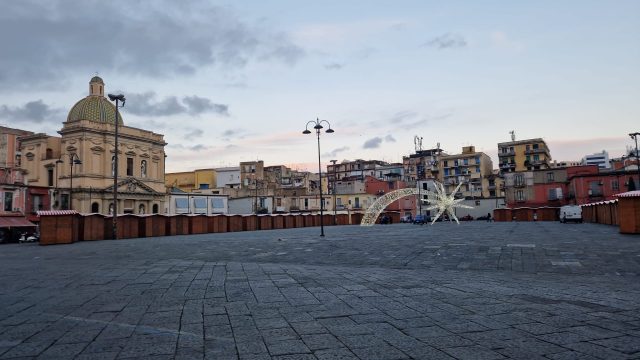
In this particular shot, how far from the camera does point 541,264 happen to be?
1225 centimetres

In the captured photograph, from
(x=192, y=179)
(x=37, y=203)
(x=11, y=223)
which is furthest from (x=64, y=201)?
(x=192, y=179)

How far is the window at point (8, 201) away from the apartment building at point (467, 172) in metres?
80.7

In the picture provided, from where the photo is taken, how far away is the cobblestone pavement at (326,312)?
4793 millimetres

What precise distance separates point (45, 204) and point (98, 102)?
2027 centimetres

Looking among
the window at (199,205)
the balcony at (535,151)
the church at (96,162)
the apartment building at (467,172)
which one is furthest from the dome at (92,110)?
the balcony at (535,151)

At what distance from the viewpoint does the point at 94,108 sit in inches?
2527

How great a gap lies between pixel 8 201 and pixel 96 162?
18.3 metres

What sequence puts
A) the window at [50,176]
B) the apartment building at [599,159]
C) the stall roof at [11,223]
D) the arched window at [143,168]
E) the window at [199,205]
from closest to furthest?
1. the stall roof at [11,223]
2. the window at [50,176]
3. the arched window at [143,168]
4. the window at [199,205]
5. the apartment building at [599,159]

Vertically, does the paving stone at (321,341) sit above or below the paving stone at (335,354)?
above

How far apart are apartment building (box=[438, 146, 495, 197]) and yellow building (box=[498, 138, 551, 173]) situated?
424cm

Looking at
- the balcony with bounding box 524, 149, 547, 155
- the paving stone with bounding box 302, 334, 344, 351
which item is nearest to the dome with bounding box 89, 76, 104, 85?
the paving stone with bounding box 302, 334, 344, 351

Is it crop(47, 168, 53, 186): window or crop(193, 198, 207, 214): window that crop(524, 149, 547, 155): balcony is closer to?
crop(193, 198, 207, 214): window

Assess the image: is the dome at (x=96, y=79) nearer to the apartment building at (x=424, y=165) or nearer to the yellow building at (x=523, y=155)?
the apartment building at (x=424, y=165)

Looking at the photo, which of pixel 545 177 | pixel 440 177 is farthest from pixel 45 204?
pixel 440 177
